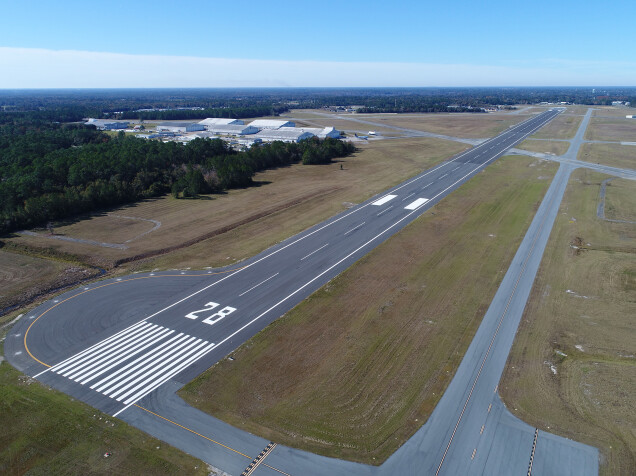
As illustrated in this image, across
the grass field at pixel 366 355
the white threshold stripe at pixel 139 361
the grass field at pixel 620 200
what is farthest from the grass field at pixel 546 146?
the white threshold stripe at pixel 139 361

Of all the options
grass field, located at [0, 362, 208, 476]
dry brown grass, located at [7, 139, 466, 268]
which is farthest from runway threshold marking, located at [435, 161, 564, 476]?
dry brown grass, located at [7, 139, 466, 268]

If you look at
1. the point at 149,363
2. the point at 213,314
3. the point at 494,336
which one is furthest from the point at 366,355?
the point at 149,363

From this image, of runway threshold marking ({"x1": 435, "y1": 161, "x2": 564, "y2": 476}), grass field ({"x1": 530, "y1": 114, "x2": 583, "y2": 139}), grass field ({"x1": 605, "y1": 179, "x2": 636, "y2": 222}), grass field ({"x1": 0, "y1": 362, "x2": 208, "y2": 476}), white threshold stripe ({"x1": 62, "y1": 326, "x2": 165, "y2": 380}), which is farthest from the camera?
grass field ({"x1": 530, "y1": 114, "x2": 583, "y2": 139})

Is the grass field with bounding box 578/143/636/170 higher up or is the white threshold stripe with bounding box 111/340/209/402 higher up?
the grass field with bounding box 578/143/636/170

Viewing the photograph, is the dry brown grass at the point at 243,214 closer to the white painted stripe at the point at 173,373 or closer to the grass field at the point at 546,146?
the white painted stripe at the point at 173,373

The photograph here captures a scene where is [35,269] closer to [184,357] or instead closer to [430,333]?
[184,357]

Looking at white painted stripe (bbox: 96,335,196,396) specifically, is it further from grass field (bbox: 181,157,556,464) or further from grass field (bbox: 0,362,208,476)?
grass field (bbox: 181,157,556,464)

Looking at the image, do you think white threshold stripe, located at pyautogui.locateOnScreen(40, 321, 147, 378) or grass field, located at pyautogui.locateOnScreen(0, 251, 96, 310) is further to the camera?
grass field, located at pyautogui.locateOnScreen(0, 251, 96, 310)
